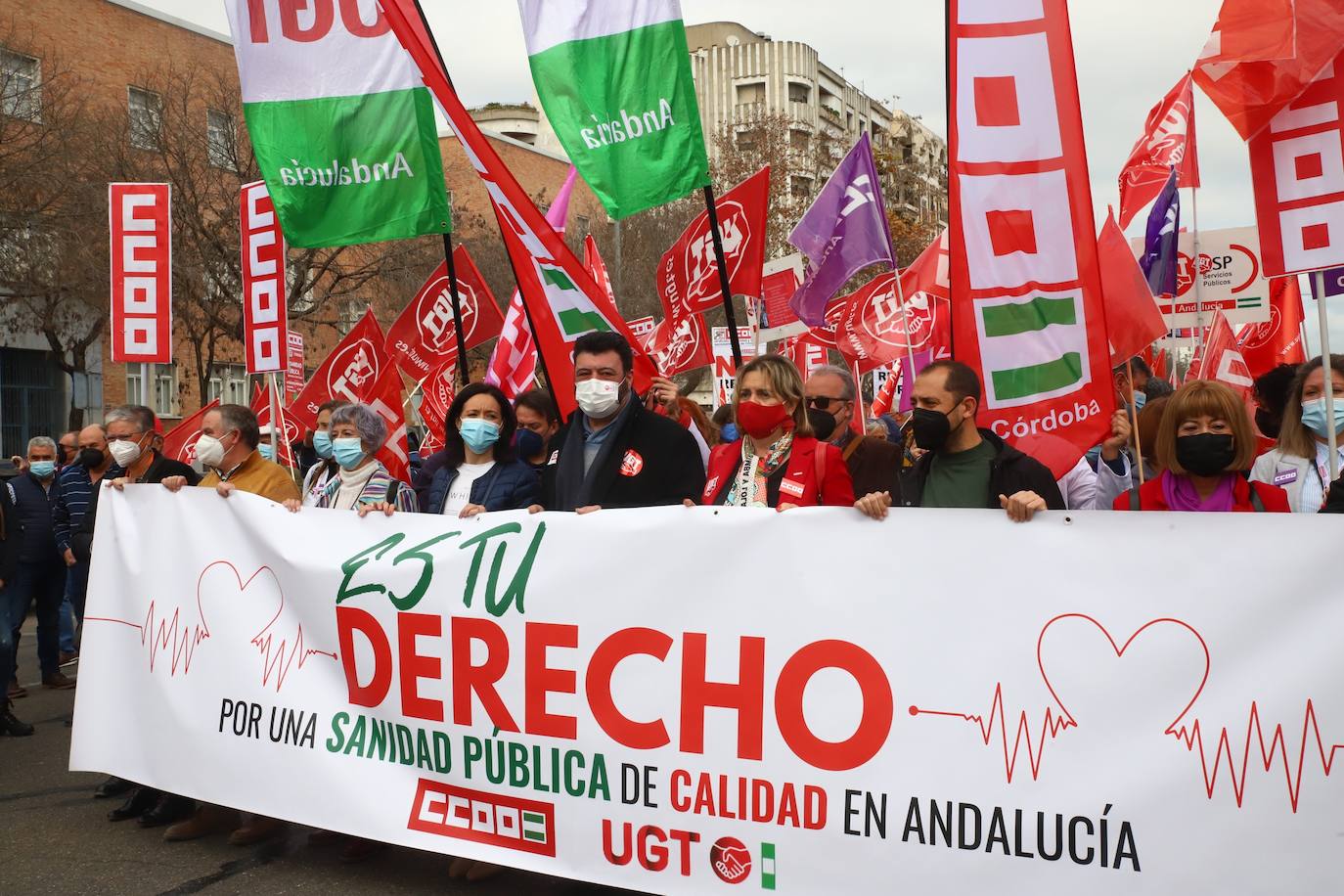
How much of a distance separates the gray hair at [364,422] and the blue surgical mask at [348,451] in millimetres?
31

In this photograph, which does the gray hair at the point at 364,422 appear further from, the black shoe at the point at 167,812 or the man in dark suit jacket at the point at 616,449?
the black shoe at the point at 167,812

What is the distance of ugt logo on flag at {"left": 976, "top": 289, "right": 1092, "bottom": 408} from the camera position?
4516 millimetres

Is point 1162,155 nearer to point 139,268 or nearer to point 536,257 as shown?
point 536,257

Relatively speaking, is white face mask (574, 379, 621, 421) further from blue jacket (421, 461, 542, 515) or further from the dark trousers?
the dark trousers

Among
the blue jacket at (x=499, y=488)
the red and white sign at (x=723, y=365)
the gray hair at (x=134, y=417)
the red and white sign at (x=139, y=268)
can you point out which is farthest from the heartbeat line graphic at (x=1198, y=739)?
the red and white sign at (x=723, y=365)

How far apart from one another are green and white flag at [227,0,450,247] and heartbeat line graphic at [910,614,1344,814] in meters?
4.03

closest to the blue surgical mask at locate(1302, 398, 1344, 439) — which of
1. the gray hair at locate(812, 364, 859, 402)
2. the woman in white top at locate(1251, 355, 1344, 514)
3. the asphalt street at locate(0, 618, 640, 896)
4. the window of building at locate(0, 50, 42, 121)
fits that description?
the woman in white top at locate(1251, 355, 1344, 514)

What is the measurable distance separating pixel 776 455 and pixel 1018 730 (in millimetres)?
1394

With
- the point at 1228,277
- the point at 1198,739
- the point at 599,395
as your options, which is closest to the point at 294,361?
the point at 1228,277

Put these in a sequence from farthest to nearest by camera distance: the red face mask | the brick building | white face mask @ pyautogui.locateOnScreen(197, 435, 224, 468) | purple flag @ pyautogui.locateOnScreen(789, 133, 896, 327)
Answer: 1. the brick building
2. purple flag @ pyautogui.locateOnScreen(789, 133, 896, 327)
3. white face mask @ pyautogui.locateOnScreen(197, 435, 224, 468)
4. the red face mask

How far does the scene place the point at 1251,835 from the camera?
322cm

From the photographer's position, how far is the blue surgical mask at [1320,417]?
4.47 m

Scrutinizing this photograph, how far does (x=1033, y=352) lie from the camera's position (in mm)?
4527

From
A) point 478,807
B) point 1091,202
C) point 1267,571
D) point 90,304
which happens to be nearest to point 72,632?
point 478,807
